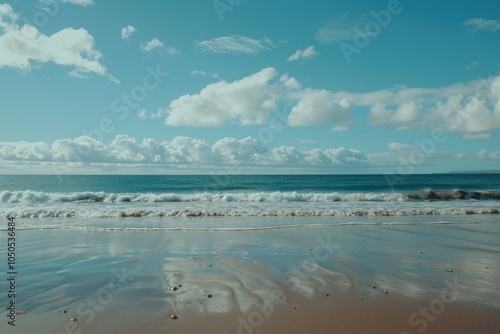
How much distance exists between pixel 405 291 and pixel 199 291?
147 inches

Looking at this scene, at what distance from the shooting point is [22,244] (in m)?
10.9

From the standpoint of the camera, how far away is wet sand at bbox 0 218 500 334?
16.2 ft

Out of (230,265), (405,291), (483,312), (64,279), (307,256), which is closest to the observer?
(483,312)

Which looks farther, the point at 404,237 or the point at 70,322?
the point at 404,237

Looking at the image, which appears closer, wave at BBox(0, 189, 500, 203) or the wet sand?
the wet sand

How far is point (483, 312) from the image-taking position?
5.26 meters

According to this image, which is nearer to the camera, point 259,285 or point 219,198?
point 259,285

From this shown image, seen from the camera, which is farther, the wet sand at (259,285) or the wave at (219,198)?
the wave at (219,198)

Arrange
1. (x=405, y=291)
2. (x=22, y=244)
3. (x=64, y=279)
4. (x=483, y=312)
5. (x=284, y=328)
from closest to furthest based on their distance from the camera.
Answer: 1. (x=284, y=328)
2. (x=483, y=312)
3. (x=405, y=291)
4. (x=64, y=279)
5. (x=22, y=244)

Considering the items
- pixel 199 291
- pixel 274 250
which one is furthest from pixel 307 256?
pixel 199 291

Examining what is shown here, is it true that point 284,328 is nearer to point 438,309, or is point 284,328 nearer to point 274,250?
point 438,309

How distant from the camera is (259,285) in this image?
21.7 feet

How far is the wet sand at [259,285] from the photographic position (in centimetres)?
495

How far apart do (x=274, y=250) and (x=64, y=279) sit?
17.3 ft
